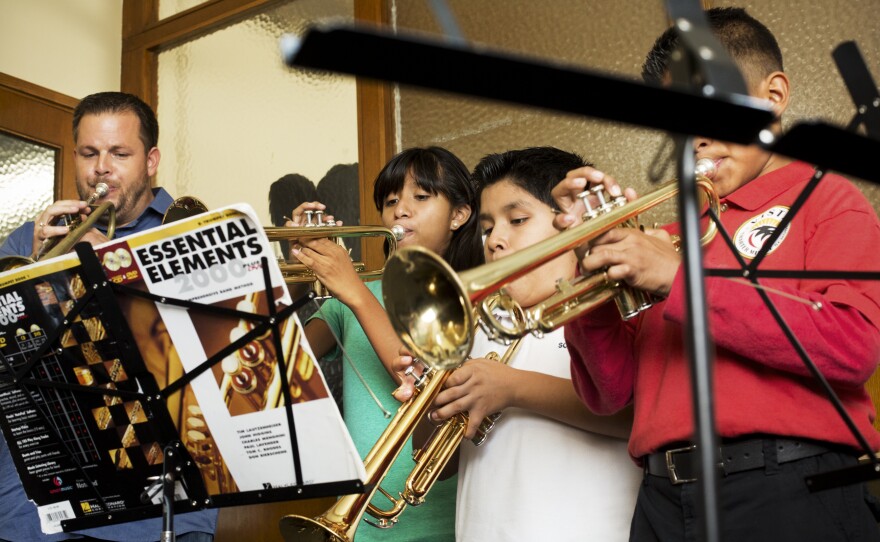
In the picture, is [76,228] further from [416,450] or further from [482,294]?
[482,294]

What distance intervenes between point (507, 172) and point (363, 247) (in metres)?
1.11

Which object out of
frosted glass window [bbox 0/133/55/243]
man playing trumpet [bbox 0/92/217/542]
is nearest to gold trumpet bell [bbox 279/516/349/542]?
man playing trumpet [bbox 0/92/217/542]

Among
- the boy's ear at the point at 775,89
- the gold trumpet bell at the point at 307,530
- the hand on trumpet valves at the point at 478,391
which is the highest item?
the boy's ear at the point at 775,89

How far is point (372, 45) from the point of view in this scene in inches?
27.0

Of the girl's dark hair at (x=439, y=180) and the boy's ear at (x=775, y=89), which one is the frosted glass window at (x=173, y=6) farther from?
the boy's ear at (x=775, y=89)

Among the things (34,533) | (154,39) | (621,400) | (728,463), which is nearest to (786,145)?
(728,463)

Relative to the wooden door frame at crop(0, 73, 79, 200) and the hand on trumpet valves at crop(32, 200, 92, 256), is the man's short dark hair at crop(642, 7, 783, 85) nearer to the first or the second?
the hand on trumpet valves at crop(32, 200, 92, 256)

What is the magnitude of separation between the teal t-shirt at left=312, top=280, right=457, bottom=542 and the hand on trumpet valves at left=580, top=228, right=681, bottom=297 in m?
0.92

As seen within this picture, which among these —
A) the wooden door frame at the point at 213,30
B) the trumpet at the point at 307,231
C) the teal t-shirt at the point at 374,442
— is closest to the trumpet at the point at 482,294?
the teal t-shirt at the point at 374,442

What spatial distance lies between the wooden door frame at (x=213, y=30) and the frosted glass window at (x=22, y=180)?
0.49m

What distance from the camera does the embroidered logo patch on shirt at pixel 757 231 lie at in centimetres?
151

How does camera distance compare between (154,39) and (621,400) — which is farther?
(154,39)

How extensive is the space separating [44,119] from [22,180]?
0.94 feet

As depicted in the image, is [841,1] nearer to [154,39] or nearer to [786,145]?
[786,145]
